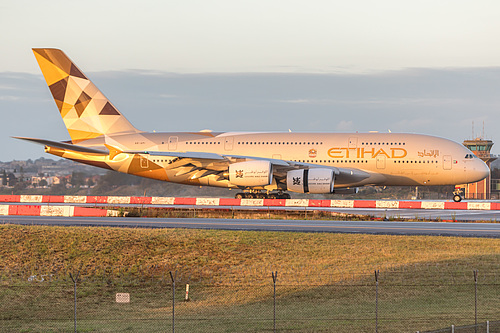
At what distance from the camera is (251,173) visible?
147 ft

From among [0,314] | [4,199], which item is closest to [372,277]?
[0,314]

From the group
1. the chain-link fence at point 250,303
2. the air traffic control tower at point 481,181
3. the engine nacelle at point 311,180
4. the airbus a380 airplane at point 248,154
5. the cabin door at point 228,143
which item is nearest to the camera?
the chain-link fence at point 250,303

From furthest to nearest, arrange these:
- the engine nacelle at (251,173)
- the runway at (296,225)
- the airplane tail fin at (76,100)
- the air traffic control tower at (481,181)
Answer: the air traffic control tower at (481,181), the airplane tail fin at (76,100), the engine nacelle at (251,173), the runway at (296,225)

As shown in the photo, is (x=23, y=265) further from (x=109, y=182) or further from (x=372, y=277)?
(x=109, y=182)

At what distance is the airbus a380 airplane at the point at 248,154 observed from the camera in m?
44.9

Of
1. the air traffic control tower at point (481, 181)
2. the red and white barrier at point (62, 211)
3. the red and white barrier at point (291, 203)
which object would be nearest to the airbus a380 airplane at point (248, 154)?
the red and white barrier at point (291, 203)

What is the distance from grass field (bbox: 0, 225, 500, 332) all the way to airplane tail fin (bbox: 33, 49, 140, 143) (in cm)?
2060

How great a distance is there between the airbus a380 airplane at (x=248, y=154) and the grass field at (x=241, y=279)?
1593 centimetres

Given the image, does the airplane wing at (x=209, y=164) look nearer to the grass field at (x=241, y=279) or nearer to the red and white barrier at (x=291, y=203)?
the red and white barrier at (x=291, y=203)

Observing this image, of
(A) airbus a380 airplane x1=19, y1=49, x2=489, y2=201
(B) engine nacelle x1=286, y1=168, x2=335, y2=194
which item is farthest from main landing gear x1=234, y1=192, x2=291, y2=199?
(B) engine nacelle x1=286, y1=168, x2=335, y2=194

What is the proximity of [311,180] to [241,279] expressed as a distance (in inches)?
838

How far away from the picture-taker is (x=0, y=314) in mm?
20047

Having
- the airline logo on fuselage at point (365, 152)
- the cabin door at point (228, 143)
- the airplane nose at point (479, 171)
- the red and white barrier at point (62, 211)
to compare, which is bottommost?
the red and white barrier at point (62, 211)

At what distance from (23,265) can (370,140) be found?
2748 cm
